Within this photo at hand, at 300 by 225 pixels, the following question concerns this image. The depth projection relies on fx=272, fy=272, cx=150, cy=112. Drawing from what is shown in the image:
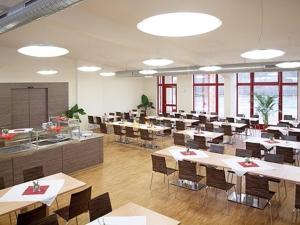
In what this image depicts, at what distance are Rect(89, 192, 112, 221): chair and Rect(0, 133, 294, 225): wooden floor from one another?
53.0 inches

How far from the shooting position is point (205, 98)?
1678cm

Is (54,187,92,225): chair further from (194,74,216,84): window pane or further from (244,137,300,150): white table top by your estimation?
(194,74,216,84): window pane

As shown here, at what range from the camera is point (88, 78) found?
14.8 m

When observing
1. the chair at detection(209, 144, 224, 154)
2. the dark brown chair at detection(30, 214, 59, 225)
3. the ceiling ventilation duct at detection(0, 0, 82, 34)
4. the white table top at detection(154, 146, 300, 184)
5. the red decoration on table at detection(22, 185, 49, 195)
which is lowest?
the dark brown chair at detection(30, 214, 59, 225)

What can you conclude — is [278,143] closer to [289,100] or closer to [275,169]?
[275,169]

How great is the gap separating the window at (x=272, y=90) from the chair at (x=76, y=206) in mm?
12658

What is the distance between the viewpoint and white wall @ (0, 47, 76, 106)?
11188 millimetres

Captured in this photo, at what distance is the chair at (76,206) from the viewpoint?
415 cm

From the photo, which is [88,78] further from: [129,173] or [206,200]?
[206,200]

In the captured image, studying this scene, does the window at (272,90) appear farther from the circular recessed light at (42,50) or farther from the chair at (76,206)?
the chair at (76,206)

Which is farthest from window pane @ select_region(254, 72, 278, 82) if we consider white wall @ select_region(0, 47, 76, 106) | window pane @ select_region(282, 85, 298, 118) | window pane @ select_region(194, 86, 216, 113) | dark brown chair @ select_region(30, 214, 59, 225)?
dark brown chair @ select_region(30, 214, 59, 225)

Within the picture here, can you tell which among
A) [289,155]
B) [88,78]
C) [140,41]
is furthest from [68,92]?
[289,155]

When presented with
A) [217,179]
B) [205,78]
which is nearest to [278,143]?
[217,179]

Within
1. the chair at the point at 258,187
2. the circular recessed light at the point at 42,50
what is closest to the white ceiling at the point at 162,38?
the circular recessed light at the point at 42,50
